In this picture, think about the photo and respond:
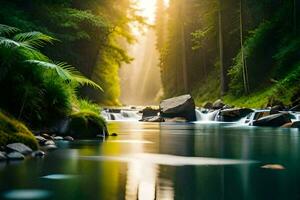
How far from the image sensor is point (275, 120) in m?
21.9

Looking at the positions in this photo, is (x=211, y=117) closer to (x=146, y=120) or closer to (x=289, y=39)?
(x=146, y=120)

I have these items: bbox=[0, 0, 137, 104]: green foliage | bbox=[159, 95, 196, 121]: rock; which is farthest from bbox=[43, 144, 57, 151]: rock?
bbox=[159, 95, 196, 121]: rock

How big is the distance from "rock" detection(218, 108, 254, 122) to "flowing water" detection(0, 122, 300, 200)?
15.8 meters

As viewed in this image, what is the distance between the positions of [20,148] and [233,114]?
64.4ft

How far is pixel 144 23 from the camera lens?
112ft

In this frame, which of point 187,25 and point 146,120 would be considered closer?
point 146,120


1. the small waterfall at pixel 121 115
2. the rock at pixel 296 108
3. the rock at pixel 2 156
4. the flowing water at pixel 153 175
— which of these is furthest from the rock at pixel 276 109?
the rock at pixel 2 156

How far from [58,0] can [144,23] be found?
39.7 feet

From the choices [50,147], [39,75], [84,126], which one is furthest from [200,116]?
[50,147]

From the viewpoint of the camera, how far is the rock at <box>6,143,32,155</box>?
8.80 metres

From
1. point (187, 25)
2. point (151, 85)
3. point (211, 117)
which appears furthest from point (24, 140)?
point (151, 85)

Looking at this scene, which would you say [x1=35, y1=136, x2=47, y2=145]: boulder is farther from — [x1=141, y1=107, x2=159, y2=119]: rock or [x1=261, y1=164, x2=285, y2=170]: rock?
[x1=141, y1=107, x2=159, y2=119]: rock

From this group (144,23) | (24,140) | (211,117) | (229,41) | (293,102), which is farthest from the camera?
(229,41)

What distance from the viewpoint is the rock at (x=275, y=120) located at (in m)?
21.6
